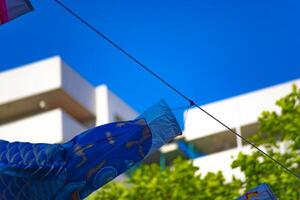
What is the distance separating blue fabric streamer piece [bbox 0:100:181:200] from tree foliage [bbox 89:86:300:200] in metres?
10.3

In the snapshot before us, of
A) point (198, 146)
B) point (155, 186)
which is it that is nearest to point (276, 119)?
point (155, 186)

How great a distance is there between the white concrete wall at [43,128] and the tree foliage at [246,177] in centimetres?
721

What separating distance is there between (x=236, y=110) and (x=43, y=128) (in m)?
9.37

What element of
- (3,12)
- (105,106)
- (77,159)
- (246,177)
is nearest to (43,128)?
(105,106)

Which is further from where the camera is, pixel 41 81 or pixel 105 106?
pixel 105 106

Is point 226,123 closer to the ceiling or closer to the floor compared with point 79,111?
closer to the floor

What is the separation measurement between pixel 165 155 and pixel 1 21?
3080 centimetres

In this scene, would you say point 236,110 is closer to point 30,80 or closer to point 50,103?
point 50,103

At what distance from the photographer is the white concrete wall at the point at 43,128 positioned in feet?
112

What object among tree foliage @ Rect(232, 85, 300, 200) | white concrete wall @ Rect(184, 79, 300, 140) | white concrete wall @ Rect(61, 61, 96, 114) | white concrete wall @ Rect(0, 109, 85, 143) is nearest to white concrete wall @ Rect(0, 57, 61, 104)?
white concrete wall @ Rect(61, 61, 96, 114)

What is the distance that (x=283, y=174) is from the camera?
23031 mm

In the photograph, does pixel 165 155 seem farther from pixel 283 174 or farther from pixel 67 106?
pixel 283 174

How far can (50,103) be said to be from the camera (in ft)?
121

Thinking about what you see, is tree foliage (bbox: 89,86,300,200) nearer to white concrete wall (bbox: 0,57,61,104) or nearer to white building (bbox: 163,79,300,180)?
white concrete wall (bbox: 0,57,61,104)
